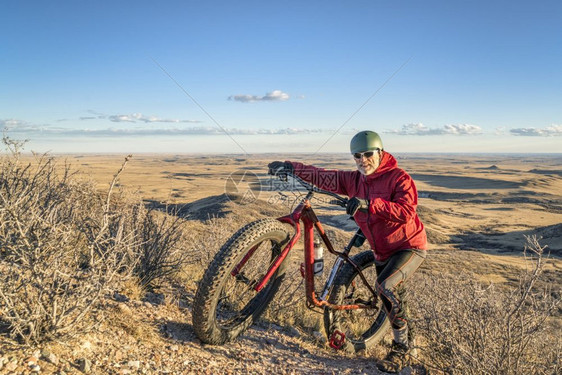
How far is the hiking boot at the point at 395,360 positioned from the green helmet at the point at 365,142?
203cm

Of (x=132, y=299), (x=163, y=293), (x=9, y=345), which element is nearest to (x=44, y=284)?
(x=9, y=345)

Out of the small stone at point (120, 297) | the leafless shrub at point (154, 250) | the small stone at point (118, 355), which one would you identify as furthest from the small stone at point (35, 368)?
the leafless shrub at point (154, 250)

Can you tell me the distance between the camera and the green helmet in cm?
355

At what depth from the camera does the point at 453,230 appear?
2656cm

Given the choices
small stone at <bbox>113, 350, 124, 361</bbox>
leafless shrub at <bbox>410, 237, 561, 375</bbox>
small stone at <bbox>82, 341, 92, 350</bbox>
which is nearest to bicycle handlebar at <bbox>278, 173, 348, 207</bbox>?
leafless shrub at <bbox>410, 237, 561, 375</bbox>

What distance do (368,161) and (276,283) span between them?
1598 millimetres

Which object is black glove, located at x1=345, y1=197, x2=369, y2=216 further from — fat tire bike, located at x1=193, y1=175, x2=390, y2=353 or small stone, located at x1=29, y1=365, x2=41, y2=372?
small stone, located at x1=29, y1=365, x2=41, y2=372

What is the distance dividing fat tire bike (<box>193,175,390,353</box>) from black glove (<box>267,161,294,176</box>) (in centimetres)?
12

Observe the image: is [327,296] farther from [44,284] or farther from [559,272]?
[559,272]

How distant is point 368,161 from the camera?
12.0 ft

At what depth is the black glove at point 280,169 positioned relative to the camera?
3.88m

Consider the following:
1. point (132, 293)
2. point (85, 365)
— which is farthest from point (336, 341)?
point (85, 365)

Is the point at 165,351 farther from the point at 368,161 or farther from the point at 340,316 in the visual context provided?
the point at 368,161

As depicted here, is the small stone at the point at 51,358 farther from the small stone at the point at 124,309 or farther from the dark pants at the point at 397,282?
the dark pants at the point at 397,282
